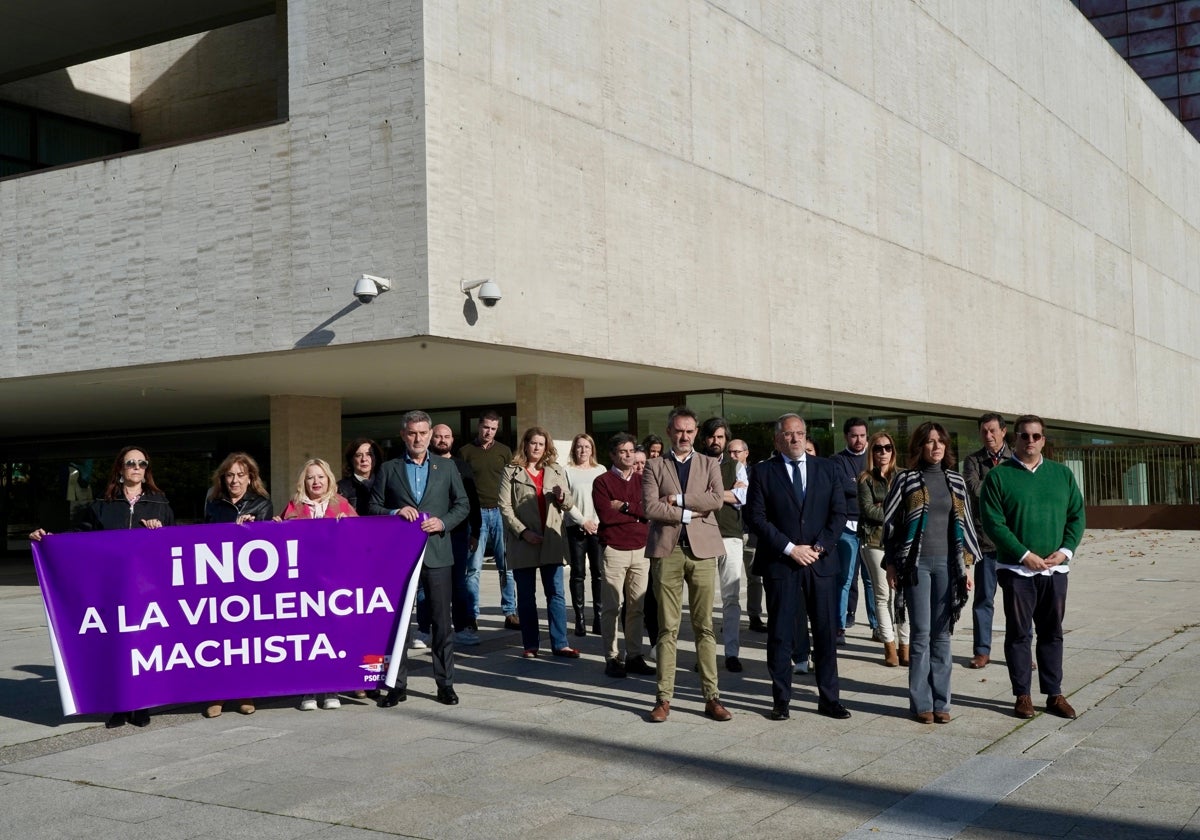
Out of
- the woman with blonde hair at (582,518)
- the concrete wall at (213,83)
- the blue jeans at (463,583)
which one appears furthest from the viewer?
the concrete wall at (213,83)

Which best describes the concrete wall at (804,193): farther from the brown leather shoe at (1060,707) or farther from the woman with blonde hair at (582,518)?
the brown leather shoe at (1060,707)

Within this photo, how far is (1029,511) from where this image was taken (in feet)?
24.3

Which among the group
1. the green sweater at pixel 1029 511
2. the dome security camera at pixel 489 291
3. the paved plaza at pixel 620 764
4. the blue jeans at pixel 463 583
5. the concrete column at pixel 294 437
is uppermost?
A: the dome security camera at pixel 489 291

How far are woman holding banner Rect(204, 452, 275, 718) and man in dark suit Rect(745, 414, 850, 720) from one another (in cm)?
343

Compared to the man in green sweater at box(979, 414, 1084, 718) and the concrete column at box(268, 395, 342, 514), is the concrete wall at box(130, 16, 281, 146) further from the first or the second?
the man in green sweater at box(979, 414, 1084, 718)

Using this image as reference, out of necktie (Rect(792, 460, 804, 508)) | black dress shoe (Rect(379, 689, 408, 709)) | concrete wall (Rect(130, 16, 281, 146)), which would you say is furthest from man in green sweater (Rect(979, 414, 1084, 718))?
concrete wall (Rect(130, 16, 281, 146))

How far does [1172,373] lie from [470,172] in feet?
105

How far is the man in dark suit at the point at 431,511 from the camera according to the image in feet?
26.6

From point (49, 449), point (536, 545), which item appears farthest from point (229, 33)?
point (536, 545)

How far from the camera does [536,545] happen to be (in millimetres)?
9852

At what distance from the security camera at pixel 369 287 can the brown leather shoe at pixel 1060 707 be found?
8261 millimetres

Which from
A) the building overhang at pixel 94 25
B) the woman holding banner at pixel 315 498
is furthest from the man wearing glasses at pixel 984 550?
the building overhang at pixel 94 25

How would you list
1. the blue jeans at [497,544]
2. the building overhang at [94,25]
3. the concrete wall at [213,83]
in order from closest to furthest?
the blue jeans at [497,544] → the building overhang at [94,25] → the concrete wall at [213,83]

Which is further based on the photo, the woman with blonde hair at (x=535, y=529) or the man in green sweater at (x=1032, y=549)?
the woman with blonde hair at (x=535, y=529)
